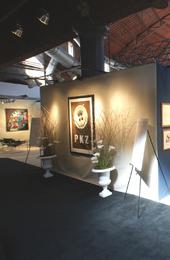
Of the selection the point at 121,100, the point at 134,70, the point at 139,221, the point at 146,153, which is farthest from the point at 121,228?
the point at 134,70

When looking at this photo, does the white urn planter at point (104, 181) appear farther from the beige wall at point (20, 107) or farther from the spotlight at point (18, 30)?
the beige wall at point (20, 107)

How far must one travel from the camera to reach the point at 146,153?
4.14 metres

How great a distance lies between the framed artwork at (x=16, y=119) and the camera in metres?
12.6

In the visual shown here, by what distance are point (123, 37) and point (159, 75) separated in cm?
502

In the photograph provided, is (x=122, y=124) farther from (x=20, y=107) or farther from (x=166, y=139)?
(x=20, y=107)

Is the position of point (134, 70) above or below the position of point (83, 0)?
below

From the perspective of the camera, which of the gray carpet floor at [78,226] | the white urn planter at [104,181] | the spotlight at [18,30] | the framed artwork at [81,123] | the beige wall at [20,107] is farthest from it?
the beige wall at [20,107]

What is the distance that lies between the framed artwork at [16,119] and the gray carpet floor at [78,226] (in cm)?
820

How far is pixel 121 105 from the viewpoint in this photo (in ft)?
15.0

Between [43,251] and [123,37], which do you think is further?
[123,37]

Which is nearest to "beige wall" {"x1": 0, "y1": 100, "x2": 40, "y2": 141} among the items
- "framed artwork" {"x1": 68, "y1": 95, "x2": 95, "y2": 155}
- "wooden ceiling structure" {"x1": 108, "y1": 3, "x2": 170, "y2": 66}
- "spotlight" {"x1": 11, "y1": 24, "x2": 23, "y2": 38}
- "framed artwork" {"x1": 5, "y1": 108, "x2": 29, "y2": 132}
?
"framed artwork" {"x1": 5, "y1": 108, "x2": 29, "y2": 132}

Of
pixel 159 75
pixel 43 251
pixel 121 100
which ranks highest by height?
pixel 159 75

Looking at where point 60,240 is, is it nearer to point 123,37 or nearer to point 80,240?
point 80,240

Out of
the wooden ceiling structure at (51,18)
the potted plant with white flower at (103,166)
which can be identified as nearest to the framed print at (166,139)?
the potted plant with white flower at (103,166)
